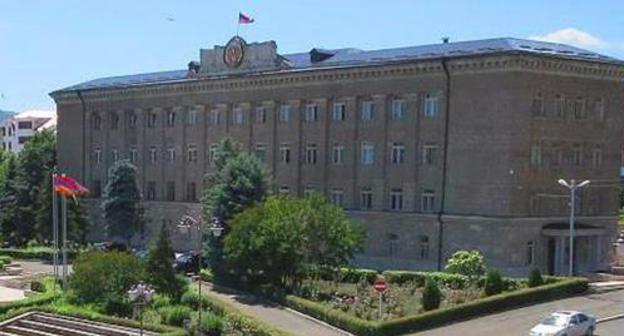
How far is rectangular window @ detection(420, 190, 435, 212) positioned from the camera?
5625 centimetres

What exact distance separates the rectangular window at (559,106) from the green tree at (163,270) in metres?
23.2

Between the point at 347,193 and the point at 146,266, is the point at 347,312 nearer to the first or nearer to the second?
the point at 146,266

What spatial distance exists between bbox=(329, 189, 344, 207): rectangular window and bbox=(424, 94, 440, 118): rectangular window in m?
8.74

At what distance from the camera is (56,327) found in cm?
4247

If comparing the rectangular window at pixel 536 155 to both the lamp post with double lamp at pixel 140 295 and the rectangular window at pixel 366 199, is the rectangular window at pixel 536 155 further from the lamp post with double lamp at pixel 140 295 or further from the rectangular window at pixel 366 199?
the lamp post with double lamp at pixel 140 295

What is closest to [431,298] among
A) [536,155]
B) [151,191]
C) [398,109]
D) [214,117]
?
[536,155]

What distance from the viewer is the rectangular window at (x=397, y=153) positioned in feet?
191

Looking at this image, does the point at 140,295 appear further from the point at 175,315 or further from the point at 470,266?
the point at 470,266

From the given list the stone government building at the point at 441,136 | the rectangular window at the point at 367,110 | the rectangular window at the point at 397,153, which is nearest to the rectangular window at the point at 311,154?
the stone government building at the point at 441,136

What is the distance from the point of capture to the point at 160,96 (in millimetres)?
75250

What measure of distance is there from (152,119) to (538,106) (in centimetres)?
3441

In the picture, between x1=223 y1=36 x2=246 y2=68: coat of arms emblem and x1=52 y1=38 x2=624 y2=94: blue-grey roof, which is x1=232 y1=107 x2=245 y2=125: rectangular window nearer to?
x1=223 y1=36 x2=246 y2=68: coat of arms emblem

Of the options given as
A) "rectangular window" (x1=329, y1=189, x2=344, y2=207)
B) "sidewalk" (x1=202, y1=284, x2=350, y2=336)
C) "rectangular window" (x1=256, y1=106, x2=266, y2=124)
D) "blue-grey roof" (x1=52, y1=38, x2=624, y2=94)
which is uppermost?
"blue-grey roof" (x1=52, y1=38, x2=624, y2=94)

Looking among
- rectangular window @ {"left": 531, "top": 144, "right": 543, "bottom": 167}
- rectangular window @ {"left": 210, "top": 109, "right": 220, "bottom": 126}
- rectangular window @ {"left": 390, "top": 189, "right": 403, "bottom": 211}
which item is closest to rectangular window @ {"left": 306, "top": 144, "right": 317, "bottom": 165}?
rectangular window @ {"left": 390, "top": 189, "right": 403, "bottom": 211}
